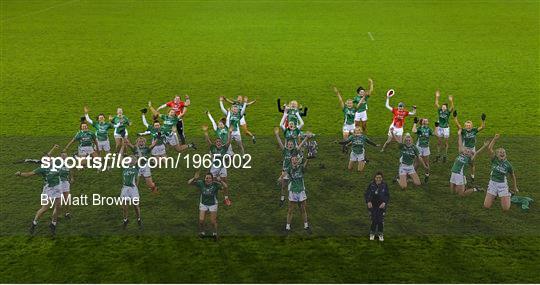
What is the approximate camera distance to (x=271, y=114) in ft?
71.5

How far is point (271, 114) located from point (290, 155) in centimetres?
810

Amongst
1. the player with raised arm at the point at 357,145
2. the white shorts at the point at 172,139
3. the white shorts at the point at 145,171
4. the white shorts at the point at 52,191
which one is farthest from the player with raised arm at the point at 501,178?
the white shorts at the point at 52,191

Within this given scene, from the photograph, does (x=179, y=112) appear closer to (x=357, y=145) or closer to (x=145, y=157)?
(x=145, y=157)

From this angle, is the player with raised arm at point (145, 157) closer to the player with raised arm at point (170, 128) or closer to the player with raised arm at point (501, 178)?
the player with raised arm at point (170, 128)

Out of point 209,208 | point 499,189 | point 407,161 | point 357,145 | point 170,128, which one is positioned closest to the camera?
point 209,208

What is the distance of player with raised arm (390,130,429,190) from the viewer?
47.8 feet

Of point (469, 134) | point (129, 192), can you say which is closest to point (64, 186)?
point (129, 192)

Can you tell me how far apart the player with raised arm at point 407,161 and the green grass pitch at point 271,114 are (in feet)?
1.03

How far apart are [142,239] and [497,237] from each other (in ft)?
25.5

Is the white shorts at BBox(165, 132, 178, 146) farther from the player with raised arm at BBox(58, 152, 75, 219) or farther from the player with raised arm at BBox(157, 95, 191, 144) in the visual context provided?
the player with raised arm at BBox(58, 152, 75, 219)

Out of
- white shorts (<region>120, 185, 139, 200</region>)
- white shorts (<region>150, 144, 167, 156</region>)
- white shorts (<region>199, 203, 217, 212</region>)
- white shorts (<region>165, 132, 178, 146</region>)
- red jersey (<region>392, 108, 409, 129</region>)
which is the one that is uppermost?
red jersey (<region>392, 108, 409, 129</region>)

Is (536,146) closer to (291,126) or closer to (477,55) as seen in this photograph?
(291,126)

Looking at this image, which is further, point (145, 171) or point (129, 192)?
point (145, 171)

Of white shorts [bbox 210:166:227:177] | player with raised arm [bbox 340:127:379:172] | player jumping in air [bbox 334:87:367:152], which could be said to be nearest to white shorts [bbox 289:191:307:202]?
white shorts [bbox 210:166:227:177]
